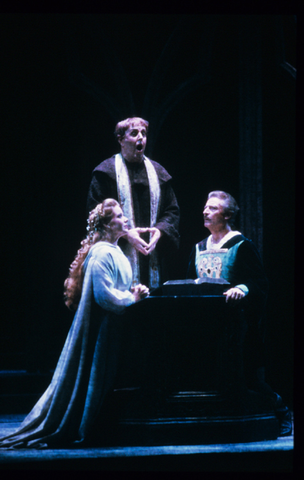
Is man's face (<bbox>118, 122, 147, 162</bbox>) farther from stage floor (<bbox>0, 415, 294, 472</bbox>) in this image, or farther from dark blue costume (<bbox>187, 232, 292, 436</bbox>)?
stage floor (<bbox>0, 415, 294, 472</bbox>)

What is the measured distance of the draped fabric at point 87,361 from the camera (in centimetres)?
379

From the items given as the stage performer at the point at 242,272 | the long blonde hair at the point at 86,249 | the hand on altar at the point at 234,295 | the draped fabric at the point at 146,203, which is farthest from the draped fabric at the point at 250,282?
the long blonde hair at the point at 86,249

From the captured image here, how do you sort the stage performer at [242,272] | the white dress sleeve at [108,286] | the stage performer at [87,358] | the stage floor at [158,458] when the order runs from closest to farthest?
the stage floor at [158,458] < the stage performer at [87,358] < the white dress sleeve at [108,286] < the stage performer at [242,272]

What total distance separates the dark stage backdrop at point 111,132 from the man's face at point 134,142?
41cm

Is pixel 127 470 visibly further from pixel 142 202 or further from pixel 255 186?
pixel 255 186

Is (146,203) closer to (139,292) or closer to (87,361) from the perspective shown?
(139,292)

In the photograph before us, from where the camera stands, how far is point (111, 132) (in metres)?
4.87

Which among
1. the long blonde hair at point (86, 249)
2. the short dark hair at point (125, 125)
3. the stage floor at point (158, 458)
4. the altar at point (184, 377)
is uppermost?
the short dark hair at point (125, 125)

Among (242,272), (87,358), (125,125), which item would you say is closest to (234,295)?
(242,272)

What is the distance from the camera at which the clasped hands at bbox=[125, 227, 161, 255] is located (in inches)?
169

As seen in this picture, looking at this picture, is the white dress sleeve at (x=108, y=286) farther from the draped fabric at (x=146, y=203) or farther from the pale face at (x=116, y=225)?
the draped fabric at (x=146, y=203)

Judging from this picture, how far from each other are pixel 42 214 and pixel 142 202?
925 mm

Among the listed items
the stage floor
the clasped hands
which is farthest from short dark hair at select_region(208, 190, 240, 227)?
the stage floor

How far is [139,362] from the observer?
12.8 feet
